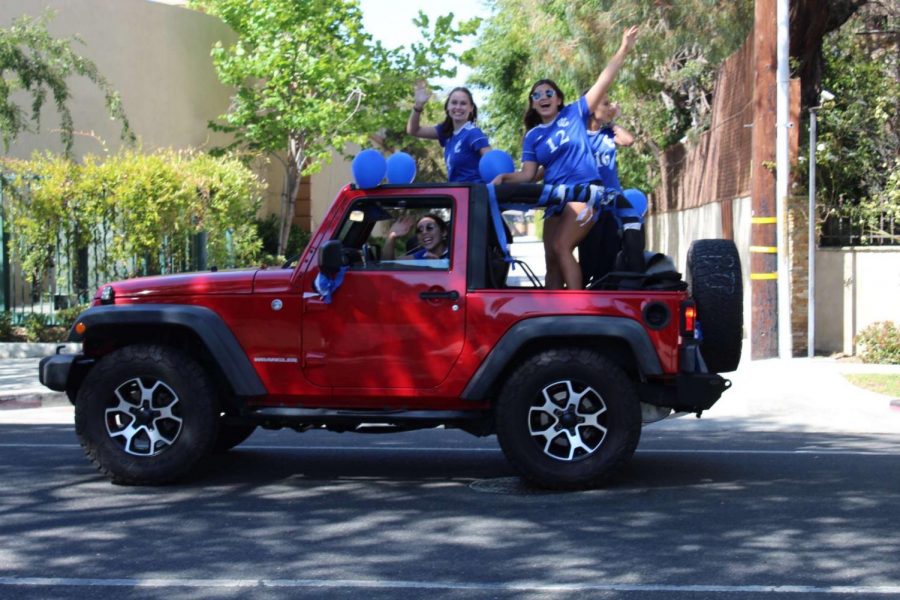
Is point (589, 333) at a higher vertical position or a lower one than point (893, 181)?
lower

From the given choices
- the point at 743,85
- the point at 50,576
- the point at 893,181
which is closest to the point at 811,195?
the point at 893,181

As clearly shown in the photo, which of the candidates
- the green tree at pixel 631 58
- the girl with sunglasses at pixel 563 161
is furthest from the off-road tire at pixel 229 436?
the green tree at pixel 631 58

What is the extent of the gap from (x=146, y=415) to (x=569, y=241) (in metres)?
2.89

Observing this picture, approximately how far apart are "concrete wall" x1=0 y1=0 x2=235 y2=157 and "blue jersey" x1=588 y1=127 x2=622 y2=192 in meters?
16.2

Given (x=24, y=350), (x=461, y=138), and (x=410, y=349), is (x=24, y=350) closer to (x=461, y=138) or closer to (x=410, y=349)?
(x=461, y=138)

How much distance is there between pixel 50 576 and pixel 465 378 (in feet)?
8.98

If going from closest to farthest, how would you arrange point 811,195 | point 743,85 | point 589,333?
point 589,333 → point 811,195 → point 743,85

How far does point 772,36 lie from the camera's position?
16531mm

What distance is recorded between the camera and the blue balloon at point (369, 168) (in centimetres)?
773


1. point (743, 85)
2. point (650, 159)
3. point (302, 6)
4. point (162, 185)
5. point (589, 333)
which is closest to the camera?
point (589, 333)

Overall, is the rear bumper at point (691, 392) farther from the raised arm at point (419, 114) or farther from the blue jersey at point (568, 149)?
the raised arm at point (419, 114)

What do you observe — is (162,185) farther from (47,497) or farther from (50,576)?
(50,576)

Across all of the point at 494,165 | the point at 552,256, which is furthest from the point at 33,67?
the point at 552,256

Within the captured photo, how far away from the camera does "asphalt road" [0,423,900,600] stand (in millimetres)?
5684
